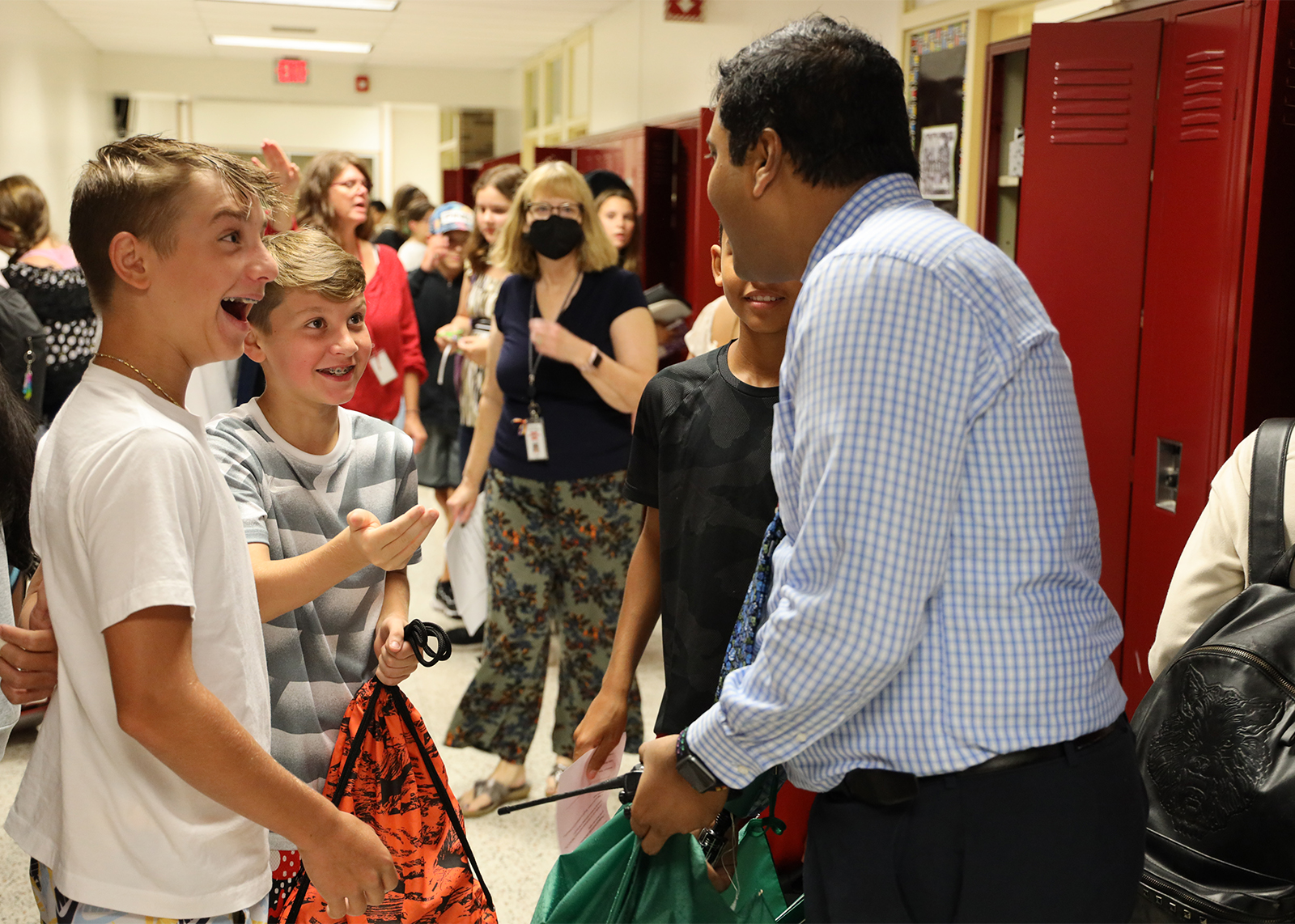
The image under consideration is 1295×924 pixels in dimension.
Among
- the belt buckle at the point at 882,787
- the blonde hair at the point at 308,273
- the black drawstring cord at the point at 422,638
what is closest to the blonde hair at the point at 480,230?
the blonde hair at the point at 308,273

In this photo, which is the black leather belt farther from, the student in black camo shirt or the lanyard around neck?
the lanyard around neck

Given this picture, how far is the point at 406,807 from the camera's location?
154cm

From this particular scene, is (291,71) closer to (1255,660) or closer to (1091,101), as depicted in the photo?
(1091,101)

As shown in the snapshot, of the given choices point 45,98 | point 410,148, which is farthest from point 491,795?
point 410,148

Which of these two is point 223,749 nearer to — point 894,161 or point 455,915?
point 455,915

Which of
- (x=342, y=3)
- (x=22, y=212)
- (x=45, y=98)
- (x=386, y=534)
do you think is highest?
(x=342, y=3)

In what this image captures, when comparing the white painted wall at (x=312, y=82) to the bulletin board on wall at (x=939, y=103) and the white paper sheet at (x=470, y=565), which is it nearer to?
the bulletin board on wall at (x=939, y=103)

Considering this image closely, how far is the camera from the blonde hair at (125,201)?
1168 millimetres

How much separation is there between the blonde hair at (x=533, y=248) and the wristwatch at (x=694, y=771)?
7.06ft

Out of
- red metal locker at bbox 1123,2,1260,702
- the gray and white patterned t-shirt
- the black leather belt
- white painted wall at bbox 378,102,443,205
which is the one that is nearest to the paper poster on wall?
red metal locker at bbox 1123,2,1260,702

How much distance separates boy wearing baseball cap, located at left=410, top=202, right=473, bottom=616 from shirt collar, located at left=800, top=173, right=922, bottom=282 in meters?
3.58

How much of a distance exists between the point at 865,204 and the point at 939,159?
3139 mm

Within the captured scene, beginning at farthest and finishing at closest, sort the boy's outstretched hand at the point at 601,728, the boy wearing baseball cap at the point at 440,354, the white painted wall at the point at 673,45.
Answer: the boy wearing baseball cap at the point at 440,354, the white painted wall at the point at 673,45, the boy's outstretched hand at the point at 601,728

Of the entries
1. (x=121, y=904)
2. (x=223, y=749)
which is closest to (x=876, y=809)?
(x=223, y=749)
